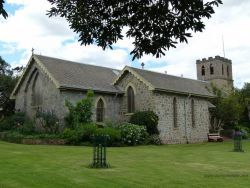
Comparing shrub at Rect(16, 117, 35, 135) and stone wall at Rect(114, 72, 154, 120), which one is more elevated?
stone wall at Rect(114, 72, 154, 120)

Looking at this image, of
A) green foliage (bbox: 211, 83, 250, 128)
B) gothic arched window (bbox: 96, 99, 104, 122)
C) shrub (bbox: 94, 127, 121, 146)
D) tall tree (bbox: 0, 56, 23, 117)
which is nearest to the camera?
shrub (bbox: 94, 127, 121, 146)

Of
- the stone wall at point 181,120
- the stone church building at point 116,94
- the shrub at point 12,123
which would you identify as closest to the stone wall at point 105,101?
the stone church building at point 116,94

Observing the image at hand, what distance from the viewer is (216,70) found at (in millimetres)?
75938

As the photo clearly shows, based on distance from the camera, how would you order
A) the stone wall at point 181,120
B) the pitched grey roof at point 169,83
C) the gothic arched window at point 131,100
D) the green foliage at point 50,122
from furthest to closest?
the gothic arched window at point 131,100
the pitched grey roof at point 169,83
the stone wall at point 181,120
the green foliage at point 50,122

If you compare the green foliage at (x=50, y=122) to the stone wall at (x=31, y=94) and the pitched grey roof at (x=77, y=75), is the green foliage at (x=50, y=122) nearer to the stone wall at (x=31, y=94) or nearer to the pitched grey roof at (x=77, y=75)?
the stone wall at (x=31, y=94)

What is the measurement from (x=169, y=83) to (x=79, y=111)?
1005 cm

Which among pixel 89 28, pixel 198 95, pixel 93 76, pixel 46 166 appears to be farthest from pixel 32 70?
pixel 89 28

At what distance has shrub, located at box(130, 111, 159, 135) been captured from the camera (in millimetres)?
30672

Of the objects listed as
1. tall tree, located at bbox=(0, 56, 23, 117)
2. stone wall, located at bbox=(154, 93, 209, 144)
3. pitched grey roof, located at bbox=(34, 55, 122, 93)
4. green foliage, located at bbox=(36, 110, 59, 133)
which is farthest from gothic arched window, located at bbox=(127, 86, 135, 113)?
tall tree, located at bbox=(0, 56, 23, 117)

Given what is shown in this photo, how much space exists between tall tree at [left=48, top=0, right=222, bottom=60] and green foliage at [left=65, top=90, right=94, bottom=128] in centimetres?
2117

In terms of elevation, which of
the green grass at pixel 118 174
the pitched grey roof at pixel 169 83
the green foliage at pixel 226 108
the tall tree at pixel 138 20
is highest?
the pitched grey roof at pixel 169 83

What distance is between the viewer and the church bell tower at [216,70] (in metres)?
76.0

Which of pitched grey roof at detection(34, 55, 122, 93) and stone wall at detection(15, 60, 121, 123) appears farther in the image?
pitched grey roof at detection(34, 55, 122, 93)

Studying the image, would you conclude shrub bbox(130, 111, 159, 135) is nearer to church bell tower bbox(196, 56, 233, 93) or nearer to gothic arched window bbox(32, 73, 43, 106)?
gothic arched window bbox(32, 73, 43, 106)
